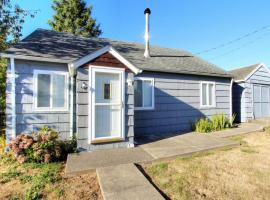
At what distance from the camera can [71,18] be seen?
21.7 metres

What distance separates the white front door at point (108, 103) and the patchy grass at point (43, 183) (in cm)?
157

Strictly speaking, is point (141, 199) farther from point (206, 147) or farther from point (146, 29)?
point (146, 29)

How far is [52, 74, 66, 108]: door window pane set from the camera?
6109 millimetres

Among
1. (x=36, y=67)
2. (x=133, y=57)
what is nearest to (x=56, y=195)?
(x=36, y=67)

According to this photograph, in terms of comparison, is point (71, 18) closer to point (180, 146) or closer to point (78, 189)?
point (180, 146)

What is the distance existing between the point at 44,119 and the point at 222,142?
5982 millimetres

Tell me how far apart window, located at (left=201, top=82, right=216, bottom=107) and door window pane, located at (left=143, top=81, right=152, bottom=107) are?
3161 millimetres

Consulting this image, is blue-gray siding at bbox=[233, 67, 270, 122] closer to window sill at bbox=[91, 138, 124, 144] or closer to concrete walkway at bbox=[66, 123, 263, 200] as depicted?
concrete walkway at bbox=[66, 123, 263, 200]

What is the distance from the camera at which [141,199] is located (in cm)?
299

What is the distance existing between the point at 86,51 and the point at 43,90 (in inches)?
91.7

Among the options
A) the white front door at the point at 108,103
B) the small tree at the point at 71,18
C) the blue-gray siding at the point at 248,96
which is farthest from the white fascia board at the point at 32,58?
the small tree at the point at 71,18

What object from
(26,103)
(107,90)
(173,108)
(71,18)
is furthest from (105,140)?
(71,18)

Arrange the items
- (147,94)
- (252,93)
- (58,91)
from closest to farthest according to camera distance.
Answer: (58,91) → (147,94) → (252,93)

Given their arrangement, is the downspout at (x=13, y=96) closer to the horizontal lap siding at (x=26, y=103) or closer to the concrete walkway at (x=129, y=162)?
the horizontal lap siding at (x=26, y=103)
